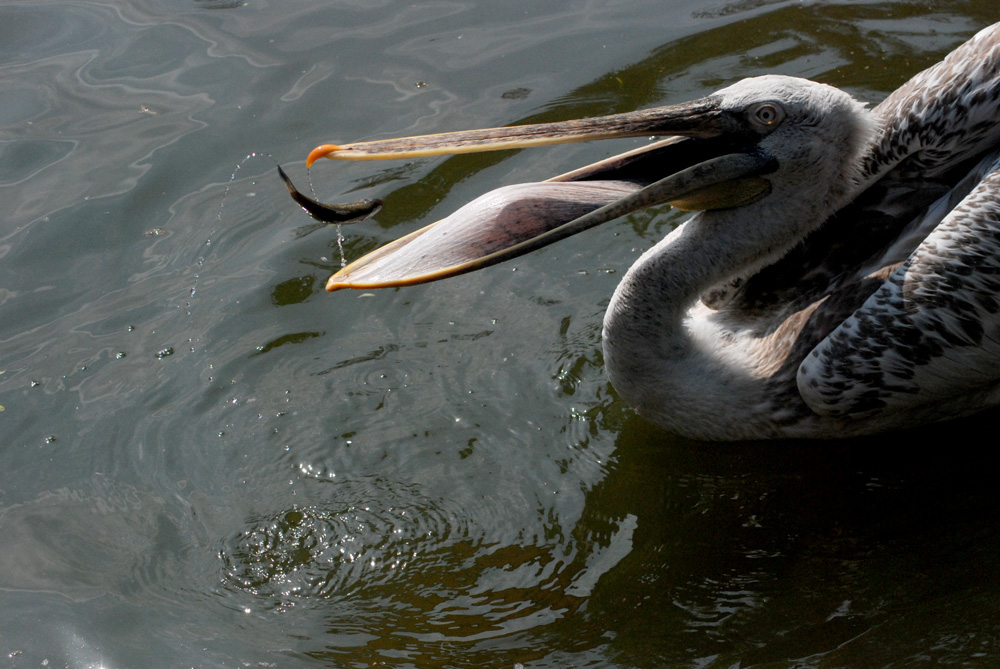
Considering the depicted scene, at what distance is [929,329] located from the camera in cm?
350

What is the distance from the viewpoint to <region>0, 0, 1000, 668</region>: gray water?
3361mm

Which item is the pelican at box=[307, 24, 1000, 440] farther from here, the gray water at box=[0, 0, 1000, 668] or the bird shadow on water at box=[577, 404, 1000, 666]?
the gray water at box=[0, 0, 1000, 668]

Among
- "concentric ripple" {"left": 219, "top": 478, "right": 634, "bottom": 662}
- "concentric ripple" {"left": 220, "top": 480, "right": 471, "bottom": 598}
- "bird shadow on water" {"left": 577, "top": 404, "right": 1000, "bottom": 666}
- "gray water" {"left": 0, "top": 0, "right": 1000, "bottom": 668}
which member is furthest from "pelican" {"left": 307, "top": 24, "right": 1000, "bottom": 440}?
"concentric ripple" {"left": 220, "top": 480, "right": 471, "bottom": 598}

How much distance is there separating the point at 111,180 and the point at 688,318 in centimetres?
326

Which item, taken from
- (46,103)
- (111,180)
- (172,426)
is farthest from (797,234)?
(46,103)

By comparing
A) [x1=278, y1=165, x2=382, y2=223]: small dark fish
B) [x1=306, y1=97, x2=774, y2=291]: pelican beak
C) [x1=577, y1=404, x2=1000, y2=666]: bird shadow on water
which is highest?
[x1=306, y1=97, x2=774, y2=291]: pelican beak

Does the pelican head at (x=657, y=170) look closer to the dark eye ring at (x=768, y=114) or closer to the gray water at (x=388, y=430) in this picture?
the dark eye ring at (x=768, y=114)

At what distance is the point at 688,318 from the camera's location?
163 inches

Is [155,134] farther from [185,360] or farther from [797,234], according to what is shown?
[797,234]

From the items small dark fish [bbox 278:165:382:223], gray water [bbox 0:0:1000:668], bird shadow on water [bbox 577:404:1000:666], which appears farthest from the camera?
small dark fish [bbox 278:165:382:223]

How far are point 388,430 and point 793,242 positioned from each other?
69.2 inches

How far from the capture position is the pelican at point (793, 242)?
340 centimetres

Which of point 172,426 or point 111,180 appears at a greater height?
point 111,180

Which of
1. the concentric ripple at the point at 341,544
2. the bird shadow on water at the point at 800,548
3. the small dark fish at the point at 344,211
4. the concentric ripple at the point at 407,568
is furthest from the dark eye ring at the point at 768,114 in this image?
the concentric ripple at the point at 341,544
